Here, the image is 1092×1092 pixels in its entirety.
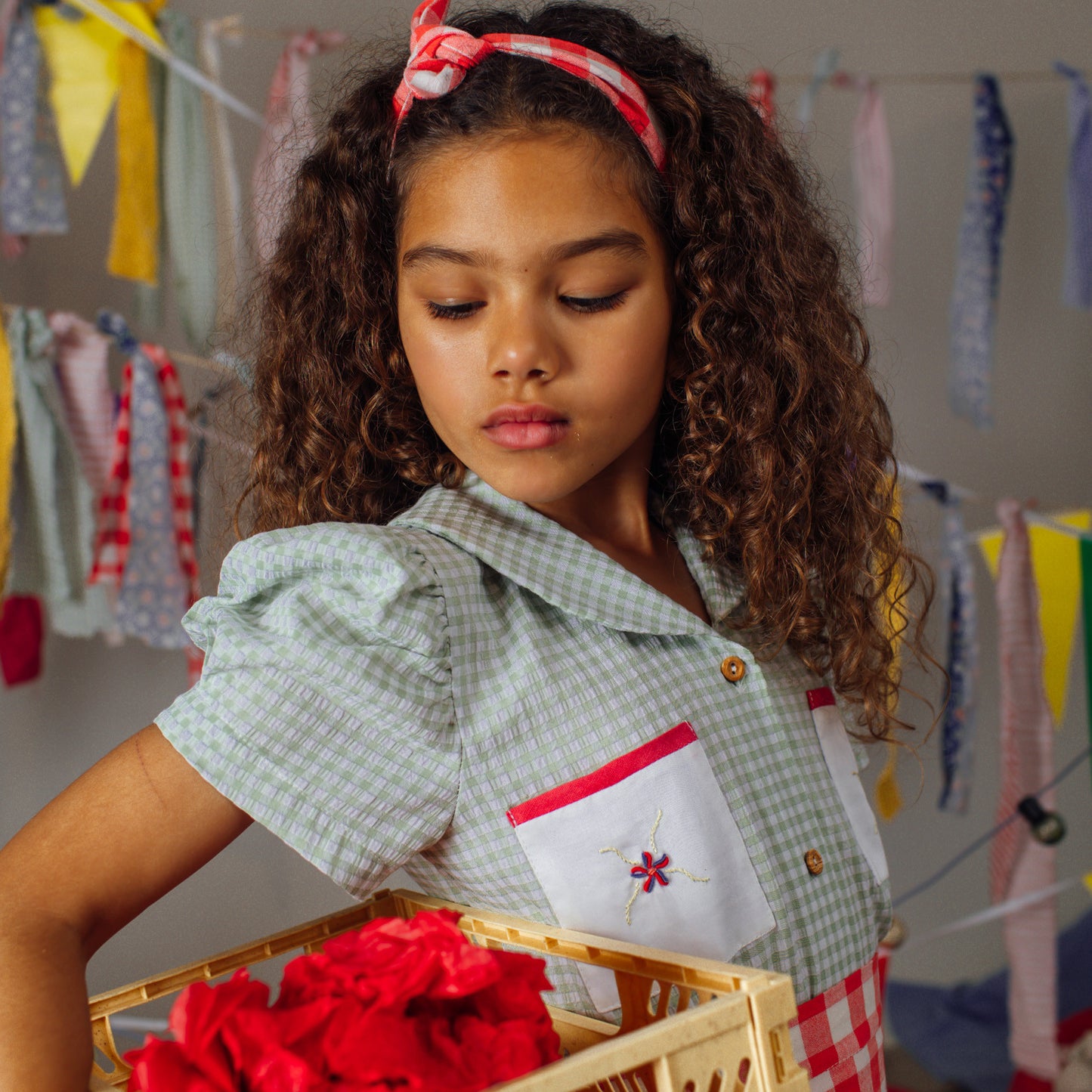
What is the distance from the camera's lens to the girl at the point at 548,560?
58 cm

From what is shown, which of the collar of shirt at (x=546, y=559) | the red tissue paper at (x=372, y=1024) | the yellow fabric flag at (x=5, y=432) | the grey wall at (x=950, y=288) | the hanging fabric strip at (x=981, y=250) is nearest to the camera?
the red tissue paper at (x=372, y=1024)

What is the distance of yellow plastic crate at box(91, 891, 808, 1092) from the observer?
43cm

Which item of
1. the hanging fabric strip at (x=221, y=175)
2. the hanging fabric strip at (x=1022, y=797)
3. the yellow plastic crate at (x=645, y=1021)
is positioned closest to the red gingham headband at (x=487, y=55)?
the yellow plastic crate at (x=645, y=1021)

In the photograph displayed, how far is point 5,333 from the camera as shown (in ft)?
4.13

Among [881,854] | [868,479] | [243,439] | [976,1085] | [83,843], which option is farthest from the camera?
[976,1085]

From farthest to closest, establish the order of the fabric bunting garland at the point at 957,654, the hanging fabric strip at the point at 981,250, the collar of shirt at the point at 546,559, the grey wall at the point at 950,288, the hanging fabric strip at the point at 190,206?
the grey wall at the point at 950,288
the hanging fabric strip at the point at 981,250
the fabric bunting garland at the point at 957,654
the hanging fabric strip at the point at 190,206
the collar of shirt at the point at 546,559

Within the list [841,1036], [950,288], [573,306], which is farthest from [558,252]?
[950,288]

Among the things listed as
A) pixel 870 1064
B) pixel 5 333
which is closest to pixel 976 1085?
pixel 870 1064

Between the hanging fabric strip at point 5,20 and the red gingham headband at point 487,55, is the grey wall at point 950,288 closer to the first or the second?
the hanging fabric strip at point 5,20

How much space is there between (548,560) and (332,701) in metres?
0.17

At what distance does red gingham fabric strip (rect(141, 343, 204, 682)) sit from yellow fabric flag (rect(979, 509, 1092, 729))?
1042mm

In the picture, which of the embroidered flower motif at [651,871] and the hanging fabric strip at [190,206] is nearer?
the embroidered flower motif at [651,871]

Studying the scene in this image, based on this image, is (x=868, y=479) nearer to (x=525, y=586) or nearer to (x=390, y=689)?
(x=525, y=586)

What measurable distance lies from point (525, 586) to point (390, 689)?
12 centimetres
